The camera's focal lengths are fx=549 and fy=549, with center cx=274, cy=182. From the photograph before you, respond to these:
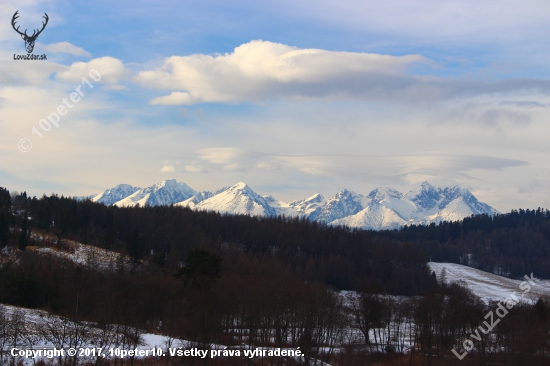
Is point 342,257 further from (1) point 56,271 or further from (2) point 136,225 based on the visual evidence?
(1) point 56,271

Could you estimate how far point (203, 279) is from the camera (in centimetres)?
6819

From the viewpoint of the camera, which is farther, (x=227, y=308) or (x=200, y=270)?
(x=200, y=270)

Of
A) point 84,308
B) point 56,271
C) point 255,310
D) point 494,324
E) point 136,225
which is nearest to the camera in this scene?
point 84,308

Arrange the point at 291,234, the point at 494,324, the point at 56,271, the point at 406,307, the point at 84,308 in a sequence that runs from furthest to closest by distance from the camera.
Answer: the point at 291,234 → the point at 406,307 → the point at 494,324 → the point at 56,271 → the point at 84,308

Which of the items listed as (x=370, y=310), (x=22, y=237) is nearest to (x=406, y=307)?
(x=370, y=310)

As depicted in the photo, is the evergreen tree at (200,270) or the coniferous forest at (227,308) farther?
the evergreen tree at (200,270)

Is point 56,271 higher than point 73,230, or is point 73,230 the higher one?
point 73,230

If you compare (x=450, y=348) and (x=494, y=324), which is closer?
(x=450, y=348)

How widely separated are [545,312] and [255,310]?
42.5 m

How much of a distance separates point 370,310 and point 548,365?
3107 centimetres

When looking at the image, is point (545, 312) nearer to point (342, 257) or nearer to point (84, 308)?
point (84, 308)

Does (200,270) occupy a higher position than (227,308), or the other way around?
(200,270)

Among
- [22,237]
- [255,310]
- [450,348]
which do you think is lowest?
[450,348]

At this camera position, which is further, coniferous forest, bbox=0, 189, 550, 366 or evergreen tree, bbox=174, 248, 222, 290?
evergreen tree, bbox=174, 248, 222, 290
